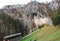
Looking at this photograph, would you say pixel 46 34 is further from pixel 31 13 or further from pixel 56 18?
pixel 31 13

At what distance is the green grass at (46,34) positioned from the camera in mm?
3139

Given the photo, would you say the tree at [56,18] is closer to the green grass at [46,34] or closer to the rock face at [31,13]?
the green grass at [46,34]

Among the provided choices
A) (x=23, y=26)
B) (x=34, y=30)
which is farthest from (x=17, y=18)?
→ (x=34, y=30)

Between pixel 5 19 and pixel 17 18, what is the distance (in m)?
0.25

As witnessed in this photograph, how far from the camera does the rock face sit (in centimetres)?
365

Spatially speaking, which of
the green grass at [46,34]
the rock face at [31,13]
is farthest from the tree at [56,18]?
the rock face at [31,13]

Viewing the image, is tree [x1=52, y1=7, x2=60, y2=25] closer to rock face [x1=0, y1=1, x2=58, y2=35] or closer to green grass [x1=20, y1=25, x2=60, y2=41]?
green grass [x1=20, y1=25, x2=60, y2=41]

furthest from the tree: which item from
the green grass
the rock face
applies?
the rock face

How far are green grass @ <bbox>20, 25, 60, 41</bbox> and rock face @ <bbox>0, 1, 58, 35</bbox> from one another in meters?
0.16

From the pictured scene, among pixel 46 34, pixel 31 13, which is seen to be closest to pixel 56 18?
pixel 46 34

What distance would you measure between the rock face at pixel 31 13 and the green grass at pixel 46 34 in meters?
0.16

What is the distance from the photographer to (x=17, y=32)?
3641 millimetres

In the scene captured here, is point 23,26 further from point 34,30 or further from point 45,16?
point 45,16

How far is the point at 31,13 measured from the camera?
371 centimetres
